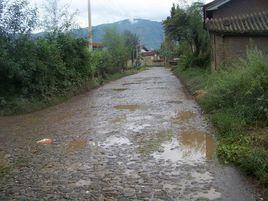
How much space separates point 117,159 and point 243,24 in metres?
16.1

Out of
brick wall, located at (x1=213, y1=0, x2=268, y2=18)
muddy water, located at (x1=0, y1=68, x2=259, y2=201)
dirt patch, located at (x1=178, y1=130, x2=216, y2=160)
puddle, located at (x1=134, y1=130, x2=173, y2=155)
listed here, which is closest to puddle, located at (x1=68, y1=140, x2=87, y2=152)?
muddy water, located at (x1=0, y1=68, x2=259, y2=201)

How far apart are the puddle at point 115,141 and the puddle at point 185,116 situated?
3.20 m

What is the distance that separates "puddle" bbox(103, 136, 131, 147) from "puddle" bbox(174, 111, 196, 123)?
320 centimetres

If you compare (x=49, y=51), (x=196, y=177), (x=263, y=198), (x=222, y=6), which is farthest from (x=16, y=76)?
(x=222, y=6)

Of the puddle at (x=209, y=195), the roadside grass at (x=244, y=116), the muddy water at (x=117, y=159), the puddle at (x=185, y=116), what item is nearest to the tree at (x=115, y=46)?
the puddle at (x=185, y=116)

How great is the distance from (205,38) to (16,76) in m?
23.2

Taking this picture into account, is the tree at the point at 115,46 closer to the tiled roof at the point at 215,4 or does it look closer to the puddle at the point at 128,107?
the tiled roof at the point at 215,4

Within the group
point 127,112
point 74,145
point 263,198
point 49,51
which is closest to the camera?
point 263,198

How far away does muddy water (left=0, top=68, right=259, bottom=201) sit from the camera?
6.84 m

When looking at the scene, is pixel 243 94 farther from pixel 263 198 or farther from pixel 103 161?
pixel 263 198

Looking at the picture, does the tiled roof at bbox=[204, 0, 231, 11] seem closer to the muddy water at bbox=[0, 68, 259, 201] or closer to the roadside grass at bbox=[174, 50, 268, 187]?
the muddy water at bbox=[0, 68, 259, 201]

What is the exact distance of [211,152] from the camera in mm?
9461

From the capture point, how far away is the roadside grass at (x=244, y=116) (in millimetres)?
7746

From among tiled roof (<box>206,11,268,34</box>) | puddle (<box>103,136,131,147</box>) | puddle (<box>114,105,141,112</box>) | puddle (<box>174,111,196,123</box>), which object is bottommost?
puddle (<box>114,105,141,112</box>)
